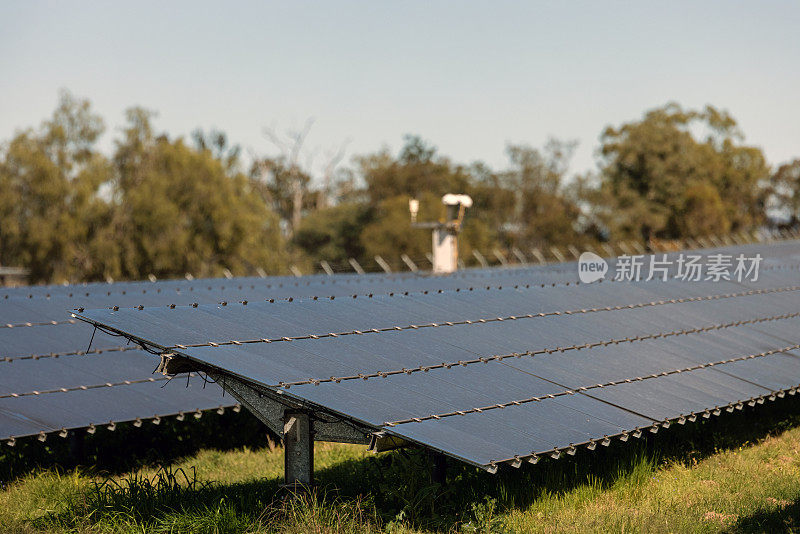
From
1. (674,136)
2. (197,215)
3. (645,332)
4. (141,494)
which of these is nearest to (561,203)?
(674,136)

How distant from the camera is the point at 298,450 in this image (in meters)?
10.6

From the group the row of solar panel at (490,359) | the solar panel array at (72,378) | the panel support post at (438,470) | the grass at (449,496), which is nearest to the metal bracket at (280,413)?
the row of solar panel at (490,359)

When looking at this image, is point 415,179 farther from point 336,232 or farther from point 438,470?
point 438,470

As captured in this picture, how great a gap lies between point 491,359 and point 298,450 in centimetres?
318

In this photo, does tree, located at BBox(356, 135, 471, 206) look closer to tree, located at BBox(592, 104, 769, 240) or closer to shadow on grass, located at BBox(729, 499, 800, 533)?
tree, located at BBox(592, 104, 769, 240)

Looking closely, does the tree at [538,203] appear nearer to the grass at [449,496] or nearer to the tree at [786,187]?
the tree at [786,187]

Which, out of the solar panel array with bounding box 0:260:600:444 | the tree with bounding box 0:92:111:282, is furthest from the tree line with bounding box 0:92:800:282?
the solar panel array with bounding box 0:260:600:444

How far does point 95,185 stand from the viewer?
217 ft

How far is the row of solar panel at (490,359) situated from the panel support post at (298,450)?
54cm

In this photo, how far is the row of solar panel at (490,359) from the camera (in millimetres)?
10055

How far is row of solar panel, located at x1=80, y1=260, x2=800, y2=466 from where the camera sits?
33.0 feet

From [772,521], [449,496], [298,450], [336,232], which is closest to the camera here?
[298,450]

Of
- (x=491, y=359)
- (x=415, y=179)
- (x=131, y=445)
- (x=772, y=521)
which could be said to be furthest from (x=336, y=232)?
(x=772, y=521)

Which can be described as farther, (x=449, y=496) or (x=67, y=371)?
(x=67, y=371)
